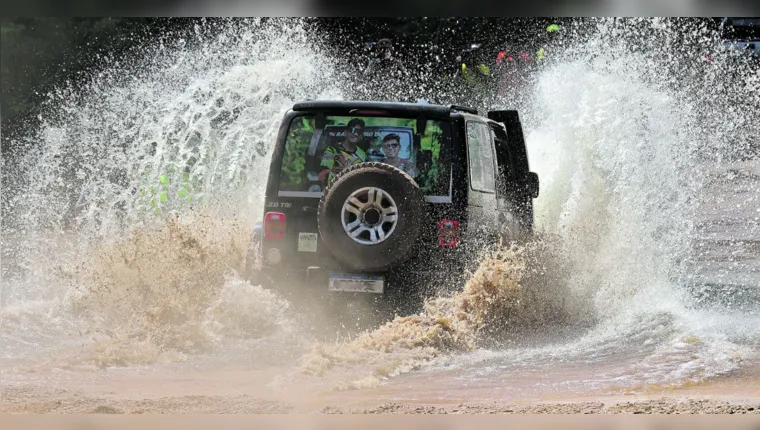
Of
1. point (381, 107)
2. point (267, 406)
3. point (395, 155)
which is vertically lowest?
point (267, 406)

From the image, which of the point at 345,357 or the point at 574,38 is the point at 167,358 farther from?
the point at 574,38

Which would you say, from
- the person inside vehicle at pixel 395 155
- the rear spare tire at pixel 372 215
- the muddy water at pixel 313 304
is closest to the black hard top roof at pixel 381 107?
the person inside vehicle at pixel 395 155

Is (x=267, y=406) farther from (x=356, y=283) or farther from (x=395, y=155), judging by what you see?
(x=395, y=155)

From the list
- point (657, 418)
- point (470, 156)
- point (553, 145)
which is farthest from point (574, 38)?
point (657, 418)

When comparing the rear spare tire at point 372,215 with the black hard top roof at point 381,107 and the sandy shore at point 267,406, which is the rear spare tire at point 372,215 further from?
the sandy shore at point 267,406

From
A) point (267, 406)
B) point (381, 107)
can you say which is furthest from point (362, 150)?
point (267, 406)

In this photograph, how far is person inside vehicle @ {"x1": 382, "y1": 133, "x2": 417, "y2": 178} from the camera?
644cm

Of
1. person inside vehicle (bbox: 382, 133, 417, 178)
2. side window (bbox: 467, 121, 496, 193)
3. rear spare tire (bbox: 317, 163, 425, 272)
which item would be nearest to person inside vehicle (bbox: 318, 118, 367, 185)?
person inside vehicle (bbox: 382, 133, 417, 178)

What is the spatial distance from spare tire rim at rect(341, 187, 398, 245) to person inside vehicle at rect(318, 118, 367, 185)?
0.32 meters

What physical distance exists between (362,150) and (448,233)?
63 cm

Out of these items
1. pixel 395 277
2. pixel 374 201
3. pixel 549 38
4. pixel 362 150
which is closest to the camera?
pixel 374 201

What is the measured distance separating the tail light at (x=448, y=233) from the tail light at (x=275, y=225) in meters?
0.83

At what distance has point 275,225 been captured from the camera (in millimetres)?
6543

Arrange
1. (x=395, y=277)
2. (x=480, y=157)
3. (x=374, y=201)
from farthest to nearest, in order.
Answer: (x=480, y=157), (x=395, y=277), (x=374, y=201)
